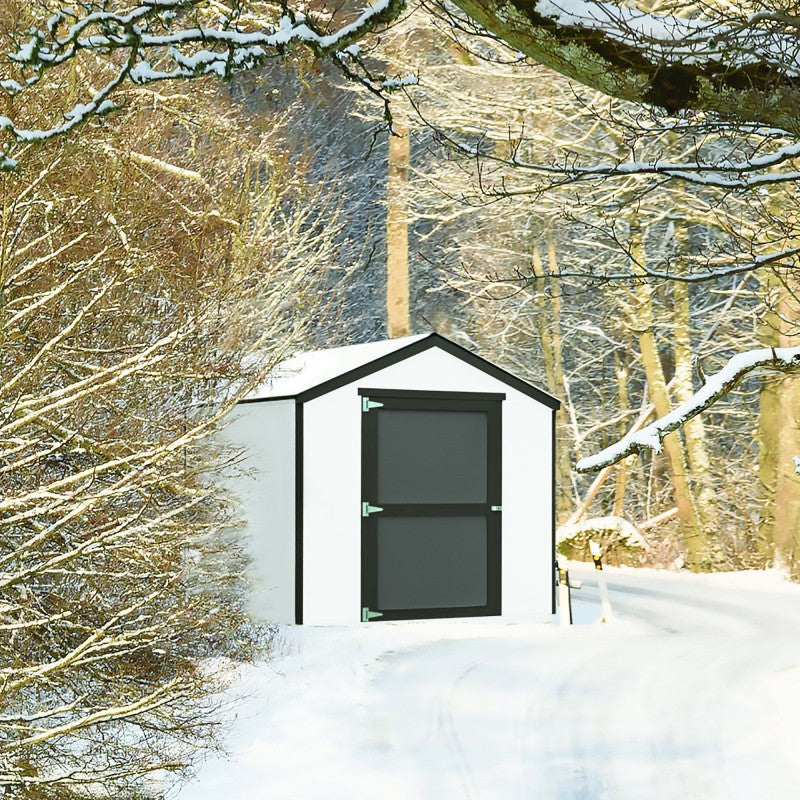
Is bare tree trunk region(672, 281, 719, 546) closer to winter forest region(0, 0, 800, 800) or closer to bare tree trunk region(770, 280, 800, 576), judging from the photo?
winter forest region(0, 0, 800, 800)

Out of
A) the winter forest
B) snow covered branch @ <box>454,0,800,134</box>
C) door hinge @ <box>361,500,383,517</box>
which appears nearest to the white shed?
door hinge @ <box>361,500,383,517</box>

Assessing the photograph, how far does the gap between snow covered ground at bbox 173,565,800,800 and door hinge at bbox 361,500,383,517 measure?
1.10 m

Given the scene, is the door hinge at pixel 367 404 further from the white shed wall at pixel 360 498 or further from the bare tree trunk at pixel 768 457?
the bare tree trunk at pixel 768 457

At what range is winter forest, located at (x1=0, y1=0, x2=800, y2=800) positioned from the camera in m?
5.69

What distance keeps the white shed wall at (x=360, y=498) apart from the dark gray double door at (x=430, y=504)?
11 centimetres

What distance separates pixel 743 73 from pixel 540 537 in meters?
9.93

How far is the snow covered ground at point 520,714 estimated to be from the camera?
800cm

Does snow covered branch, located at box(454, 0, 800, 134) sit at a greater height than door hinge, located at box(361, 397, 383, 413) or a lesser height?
greater

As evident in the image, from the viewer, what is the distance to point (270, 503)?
1390cm

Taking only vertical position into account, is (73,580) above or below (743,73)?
below

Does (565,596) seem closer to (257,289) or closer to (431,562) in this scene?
(431,562)

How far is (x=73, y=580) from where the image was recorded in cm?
912

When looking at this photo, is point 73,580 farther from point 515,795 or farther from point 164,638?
point 515,795

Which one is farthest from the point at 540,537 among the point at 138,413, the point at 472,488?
the point at 138,413
